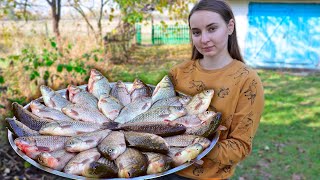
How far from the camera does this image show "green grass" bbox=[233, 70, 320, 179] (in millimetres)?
4746

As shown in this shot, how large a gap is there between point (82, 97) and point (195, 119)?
672 mm

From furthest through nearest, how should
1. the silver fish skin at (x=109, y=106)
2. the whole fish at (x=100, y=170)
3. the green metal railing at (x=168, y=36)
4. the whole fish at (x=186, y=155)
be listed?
the green metal railing at (x=168, y=36) → the silver fish skin at (x=109, y=106) → the whole fish at (x=186, y=155) → the whole fish at (x=100, y=170)

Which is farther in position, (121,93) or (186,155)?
(121,93)

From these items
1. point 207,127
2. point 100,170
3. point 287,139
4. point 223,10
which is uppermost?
point 223,10

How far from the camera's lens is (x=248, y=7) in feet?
37.4

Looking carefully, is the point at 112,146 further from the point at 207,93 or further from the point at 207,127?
the point at 207,93

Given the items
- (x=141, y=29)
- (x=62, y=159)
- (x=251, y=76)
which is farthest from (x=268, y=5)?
(x=62, y=159)

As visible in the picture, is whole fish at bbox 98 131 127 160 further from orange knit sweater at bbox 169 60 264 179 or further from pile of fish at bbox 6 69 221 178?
orange knit sweater at bbox 169 60 264 179

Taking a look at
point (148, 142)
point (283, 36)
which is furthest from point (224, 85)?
point (283, 36)

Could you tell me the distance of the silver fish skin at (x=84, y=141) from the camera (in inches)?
65.9

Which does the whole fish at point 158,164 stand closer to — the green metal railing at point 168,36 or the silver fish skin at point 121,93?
the silver fish skin at point 121,93

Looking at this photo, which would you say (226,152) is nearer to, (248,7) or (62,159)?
(62,159)

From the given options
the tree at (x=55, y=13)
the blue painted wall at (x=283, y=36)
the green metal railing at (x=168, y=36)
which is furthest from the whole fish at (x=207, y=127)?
the green metal railing at (x=168, y=36)

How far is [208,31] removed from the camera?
1994mm
